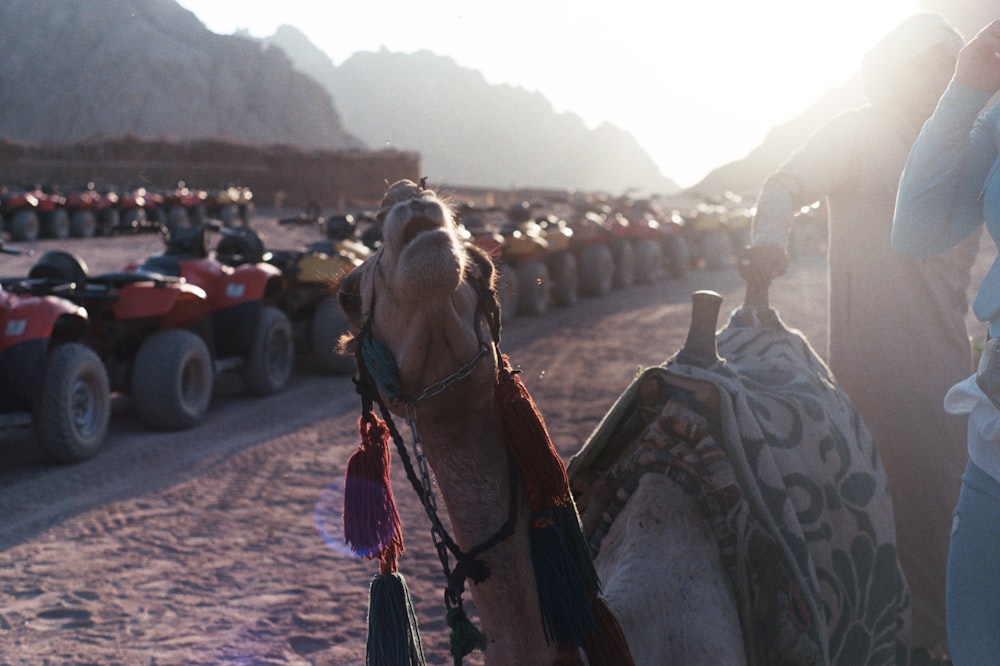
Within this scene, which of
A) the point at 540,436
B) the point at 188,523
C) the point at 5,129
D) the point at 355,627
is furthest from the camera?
the point at 5,129

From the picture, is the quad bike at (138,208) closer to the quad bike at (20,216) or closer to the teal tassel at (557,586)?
the quad bike at (20,216)

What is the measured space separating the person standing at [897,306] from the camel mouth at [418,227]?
2.12 meters

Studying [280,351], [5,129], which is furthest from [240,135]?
[280,351]

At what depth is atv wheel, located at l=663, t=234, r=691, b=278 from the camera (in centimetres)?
1988

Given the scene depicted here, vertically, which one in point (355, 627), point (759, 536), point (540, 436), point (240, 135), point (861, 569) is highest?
point (240, 135)

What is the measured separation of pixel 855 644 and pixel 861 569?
224 millimetres

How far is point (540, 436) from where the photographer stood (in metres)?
1.77

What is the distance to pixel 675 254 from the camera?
65.3 ft

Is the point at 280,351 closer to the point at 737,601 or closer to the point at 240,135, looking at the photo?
the point at 737,601

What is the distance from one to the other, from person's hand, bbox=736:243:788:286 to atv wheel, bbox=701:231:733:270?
18.1m

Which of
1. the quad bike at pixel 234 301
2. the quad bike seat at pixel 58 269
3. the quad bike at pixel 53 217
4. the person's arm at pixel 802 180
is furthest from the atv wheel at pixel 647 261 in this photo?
the person's arm at pixel 802 180

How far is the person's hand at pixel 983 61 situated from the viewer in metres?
2.10

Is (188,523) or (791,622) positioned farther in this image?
(188,523)

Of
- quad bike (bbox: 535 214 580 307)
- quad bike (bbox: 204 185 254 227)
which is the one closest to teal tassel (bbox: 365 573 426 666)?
quad bike (bbox: 535 214 580 307)
